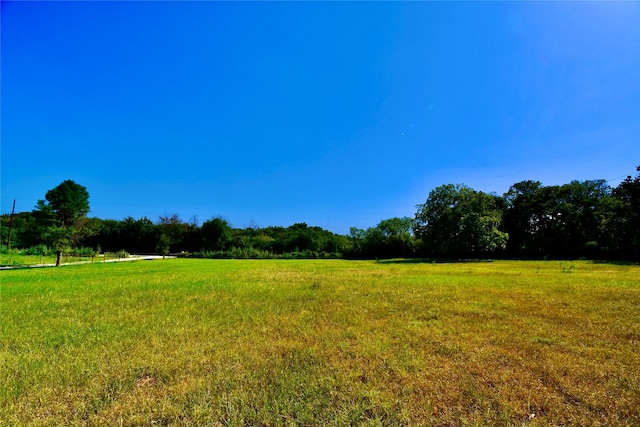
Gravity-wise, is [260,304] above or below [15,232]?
below

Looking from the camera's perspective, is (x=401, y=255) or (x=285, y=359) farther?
(x=401, y=255)

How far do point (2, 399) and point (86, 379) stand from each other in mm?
758

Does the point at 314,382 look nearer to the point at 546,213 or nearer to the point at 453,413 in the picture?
the point at 453,413

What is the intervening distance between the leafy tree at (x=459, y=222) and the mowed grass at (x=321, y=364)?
25.0 meters

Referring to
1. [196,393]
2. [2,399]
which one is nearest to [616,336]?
[196,393]

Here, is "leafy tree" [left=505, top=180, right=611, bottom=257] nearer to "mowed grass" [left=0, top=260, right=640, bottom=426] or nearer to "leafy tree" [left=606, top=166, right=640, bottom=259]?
"leafy tree" [left=606, top=166, right=640, bottom=259]

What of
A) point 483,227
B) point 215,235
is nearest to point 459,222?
point 483,227

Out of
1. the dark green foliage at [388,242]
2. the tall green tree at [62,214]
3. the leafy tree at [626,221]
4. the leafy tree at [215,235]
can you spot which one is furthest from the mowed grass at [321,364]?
the leafy tree at [215,235]

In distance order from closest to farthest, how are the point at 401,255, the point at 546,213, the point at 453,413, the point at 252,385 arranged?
the point at 453,413 < the point at 252,385 < the point at 546,213 < the point at 401,255

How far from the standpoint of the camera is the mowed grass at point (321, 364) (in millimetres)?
3064

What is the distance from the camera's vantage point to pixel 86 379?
376cm

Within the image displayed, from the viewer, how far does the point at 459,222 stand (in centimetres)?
3206

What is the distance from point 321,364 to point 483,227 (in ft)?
107

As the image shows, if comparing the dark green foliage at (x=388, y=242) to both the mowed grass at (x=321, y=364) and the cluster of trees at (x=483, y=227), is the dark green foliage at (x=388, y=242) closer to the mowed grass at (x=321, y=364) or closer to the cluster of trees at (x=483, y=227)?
the cluster of trees at (x=483, y=227)
